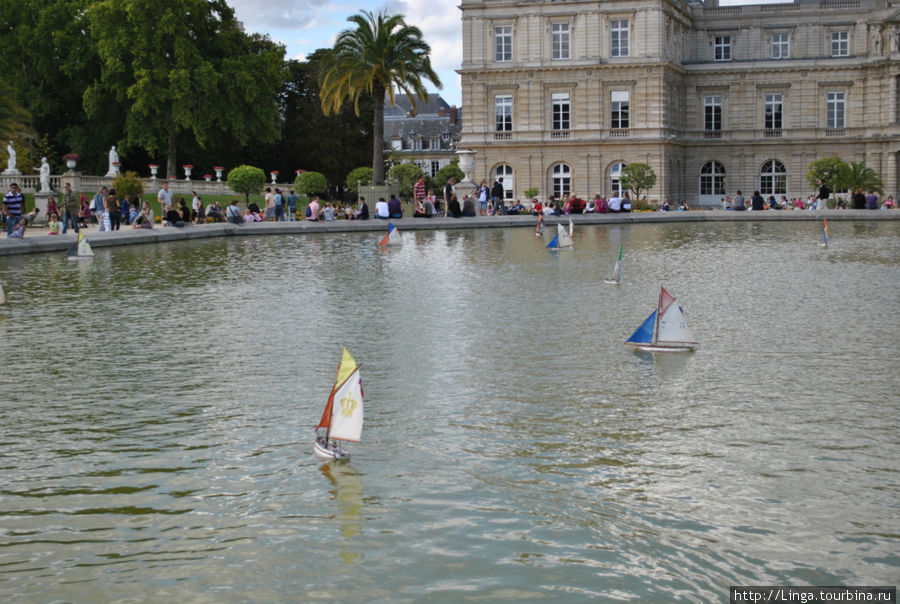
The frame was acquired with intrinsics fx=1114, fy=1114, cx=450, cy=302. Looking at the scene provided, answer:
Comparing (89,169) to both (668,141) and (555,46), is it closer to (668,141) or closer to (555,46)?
(555,46)

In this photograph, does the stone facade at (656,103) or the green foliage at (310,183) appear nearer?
the green foliage at (310,183)

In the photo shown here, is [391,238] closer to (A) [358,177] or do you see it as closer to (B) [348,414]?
(B) [348,414]

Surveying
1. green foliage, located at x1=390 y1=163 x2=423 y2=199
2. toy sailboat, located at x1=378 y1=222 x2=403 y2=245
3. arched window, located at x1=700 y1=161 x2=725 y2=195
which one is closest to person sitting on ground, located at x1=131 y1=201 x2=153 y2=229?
toy sailboat, located at x1=378 y1=222 x2=403 y2=245

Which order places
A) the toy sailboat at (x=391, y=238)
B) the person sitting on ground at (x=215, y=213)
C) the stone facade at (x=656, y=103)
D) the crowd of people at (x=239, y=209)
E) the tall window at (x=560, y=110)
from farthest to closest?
the tall window at (x=560, y=110) < the stone facade at (x=656, y=103) < the person sitting on ground at (x=215, y=213) < the crowd of people at (x=239, y=209) < the toy sailboat at (x=391, y=238)

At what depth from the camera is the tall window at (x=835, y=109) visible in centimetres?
6538

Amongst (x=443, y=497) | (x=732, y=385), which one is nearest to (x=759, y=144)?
(x=732, y=385)

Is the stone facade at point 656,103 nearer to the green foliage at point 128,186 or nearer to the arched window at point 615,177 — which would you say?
the arched window at point 615,177

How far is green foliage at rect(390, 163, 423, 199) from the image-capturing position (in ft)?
176

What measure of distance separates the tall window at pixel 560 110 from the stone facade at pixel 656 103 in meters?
0.06

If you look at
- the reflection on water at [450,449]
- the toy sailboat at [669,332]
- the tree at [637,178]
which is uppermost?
→ the tree at [637,178]

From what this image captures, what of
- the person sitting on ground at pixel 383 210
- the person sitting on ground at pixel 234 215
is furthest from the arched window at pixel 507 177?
the person sitting on ground at pixel 234 215

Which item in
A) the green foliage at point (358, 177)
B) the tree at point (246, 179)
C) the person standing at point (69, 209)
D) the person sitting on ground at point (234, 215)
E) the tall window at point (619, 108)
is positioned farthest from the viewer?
the tall window at point (619, 108)

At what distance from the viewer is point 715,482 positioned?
782 cm

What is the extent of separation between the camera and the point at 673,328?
1277 cm
